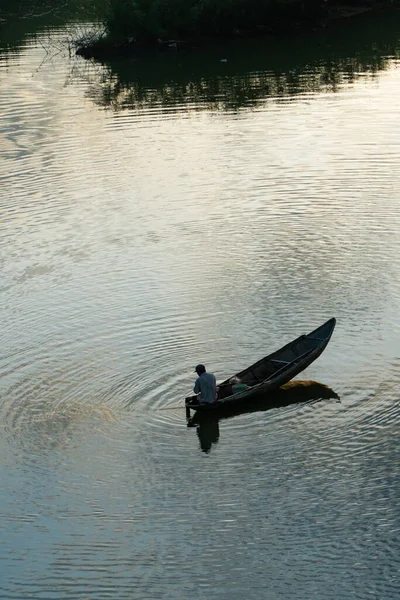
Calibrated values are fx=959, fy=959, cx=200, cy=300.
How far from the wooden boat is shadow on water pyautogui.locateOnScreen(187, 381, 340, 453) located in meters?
0.20

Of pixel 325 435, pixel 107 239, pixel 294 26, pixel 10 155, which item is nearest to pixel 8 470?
pixel 325 435

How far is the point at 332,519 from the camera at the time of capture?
696 inches

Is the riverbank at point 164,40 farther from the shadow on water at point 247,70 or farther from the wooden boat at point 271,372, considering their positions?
the wooden boat at point 271,372

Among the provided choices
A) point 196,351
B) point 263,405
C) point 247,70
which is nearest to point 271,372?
point 263,405

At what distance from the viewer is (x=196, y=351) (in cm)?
2433

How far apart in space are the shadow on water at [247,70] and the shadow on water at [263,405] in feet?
108

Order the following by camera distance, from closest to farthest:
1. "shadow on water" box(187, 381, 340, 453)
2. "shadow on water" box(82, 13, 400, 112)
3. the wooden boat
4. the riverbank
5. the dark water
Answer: the dark water < "shadow on water" box(187, 381, 340, 453) < the wooden boat < "shadow on water" box(82, 13, 400, 112) < the riverbank

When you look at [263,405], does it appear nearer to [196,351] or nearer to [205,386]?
[205,386]

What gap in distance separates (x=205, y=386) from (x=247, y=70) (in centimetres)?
4524

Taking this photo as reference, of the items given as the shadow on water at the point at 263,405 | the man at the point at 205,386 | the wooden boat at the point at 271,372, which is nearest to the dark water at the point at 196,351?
the shadow on water at the point at 263,405

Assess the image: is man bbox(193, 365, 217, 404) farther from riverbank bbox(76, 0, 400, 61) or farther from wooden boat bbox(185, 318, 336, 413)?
riverbank bbox(76, 0, 400, 61)

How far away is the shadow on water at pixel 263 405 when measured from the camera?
21.1 m

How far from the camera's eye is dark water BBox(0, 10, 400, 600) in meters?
17.0

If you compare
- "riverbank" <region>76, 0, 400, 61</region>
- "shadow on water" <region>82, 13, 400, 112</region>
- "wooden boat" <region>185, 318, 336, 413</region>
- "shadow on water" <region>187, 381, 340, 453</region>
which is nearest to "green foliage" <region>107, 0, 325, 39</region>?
"riverbank" <region>76, 0, 400, 61</region>
